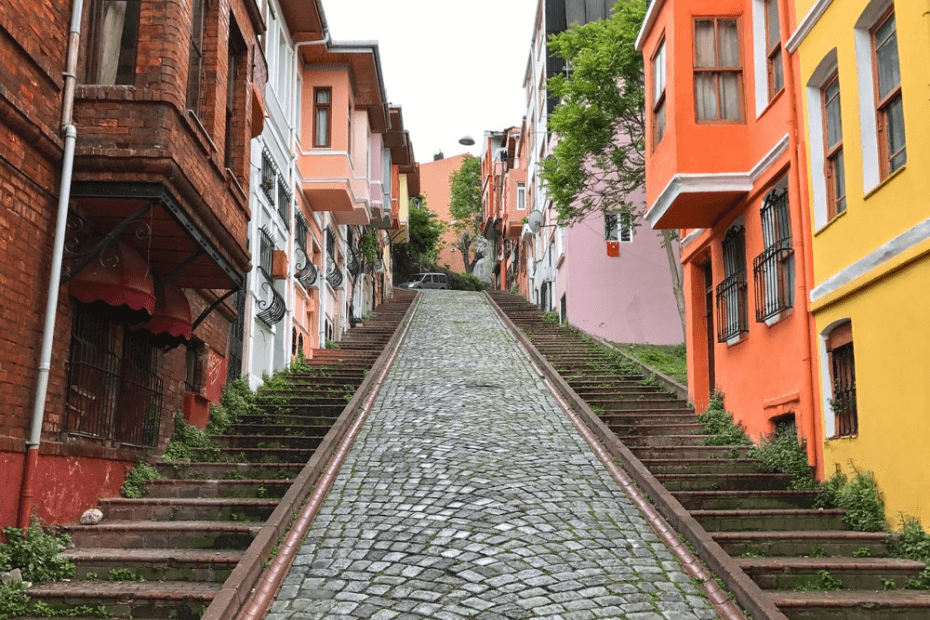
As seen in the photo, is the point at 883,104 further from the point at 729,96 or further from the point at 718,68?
the point at 718,68

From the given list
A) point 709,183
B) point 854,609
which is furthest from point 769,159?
point 854,609

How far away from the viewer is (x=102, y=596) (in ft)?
23.8

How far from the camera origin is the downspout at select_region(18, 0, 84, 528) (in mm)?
7582

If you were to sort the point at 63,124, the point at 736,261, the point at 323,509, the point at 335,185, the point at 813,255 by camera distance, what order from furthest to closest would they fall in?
the point at 335,185, the point at 736,261, the point at 813,255, the point at 323,509, the point at 63,124

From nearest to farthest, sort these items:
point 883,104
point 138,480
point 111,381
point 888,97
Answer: point 888,97 → point 883,104 → point 111,381 → point 138,480

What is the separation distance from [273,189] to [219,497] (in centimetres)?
852

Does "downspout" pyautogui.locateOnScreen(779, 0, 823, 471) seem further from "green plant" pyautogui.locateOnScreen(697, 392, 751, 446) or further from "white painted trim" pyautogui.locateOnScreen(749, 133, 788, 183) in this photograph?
"green plant" pyautogui.locateOnScreen(697, 392, 751, 446)

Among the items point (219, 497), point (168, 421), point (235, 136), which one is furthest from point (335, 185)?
point (219, 497)

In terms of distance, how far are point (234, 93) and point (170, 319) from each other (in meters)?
3.67

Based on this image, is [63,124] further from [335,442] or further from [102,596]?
[335,442]

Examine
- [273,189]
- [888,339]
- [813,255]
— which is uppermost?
[273,189]

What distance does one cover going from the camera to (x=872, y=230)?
912 centimetres

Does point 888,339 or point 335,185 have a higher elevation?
point 335,185

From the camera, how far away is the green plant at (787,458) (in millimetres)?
10680
